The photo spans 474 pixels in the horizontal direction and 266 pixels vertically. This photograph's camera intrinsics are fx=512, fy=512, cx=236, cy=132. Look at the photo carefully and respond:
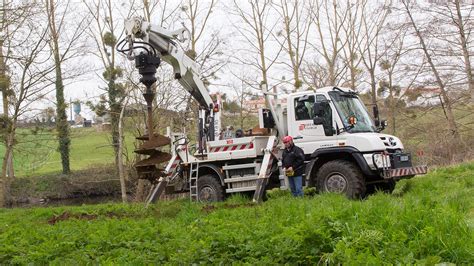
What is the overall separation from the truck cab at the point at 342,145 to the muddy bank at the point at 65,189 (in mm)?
20042

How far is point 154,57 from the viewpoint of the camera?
32.3 ft

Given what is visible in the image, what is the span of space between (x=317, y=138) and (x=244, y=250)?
26.9 ft

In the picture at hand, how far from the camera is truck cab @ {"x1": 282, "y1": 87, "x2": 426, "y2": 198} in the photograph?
42.2 ft

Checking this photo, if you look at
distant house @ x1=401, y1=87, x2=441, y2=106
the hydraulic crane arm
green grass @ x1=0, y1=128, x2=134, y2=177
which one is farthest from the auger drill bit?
distant house @ x1=401, y1=87, x2=441, y2=106

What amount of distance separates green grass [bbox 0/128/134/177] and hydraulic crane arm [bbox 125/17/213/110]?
1228 centimetres

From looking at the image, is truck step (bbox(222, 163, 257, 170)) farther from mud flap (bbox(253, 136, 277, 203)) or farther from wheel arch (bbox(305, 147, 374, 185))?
wheel arch (bbox(305, 147, 374, 185))

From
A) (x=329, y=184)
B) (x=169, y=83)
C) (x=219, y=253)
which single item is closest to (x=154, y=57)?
(x=219, y=253)

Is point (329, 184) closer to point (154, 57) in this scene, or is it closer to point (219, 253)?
point (154, 57)

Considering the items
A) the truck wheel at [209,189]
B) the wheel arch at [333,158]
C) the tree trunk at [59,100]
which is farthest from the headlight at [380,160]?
the tree trunk at [59,100]

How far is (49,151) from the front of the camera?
2717 centimetres

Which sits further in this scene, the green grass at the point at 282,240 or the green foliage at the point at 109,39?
the green foliage at the point at 109,39

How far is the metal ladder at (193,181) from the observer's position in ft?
49.5

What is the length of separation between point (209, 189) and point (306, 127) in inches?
136

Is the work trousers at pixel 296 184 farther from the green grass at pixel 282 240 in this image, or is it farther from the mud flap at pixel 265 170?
the green grass at pixel 282 240
